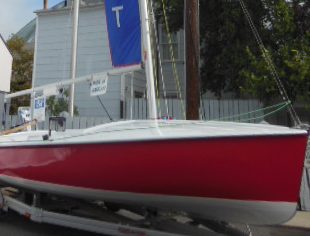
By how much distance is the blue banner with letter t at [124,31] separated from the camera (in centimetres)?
671

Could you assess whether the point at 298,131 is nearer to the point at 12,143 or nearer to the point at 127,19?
the point at 127,19

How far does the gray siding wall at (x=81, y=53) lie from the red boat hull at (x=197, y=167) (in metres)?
10.8

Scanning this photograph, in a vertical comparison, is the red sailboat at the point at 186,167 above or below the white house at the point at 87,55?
below

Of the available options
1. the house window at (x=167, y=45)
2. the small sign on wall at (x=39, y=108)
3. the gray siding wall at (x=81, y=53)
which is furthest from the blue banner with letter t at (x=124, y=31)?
the house window at (x=167, y=45)

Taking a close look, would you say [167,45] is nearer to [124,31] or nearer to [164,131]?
[124,31]

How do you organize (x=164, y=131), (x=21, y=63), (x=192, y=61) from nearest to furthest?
(x=164, y=131) → (x=192, y=61) → (x=21, y=63)

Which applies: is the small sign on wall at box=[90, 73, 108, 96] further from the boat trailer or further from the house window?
the house window

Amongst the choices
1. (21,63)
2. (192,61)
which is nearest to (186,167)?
(192,61)

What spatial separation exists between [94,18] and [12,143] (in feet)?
37.7

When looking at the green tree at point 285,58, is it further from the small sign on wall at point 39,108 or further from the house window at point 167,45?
the small sign on wall at point 39,108

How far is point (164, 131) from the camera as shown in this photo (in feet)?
18.3

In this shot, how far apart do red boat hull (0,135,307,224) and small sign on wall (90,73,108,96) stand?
1502 mm

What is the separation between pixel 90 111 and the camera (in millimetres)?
17281

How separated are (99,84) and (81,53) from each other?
1083 centimetres
